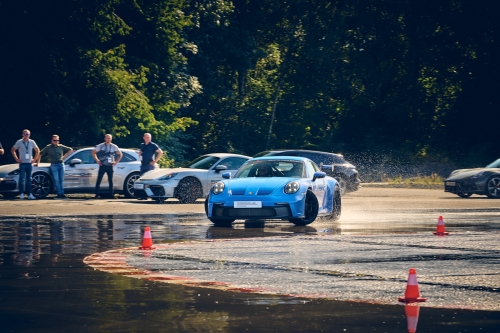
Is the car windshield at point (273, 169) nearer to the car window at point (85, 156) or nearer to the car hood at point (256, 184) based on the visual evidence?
the car hood at point (256, 184)

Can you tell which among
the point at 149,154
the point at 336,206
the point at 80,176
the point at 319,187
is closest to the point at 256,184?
the point at 319,187

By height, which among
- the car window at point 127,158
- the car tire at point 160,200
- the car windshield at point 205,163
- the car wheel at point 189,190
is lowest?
the car tire at point 160,200

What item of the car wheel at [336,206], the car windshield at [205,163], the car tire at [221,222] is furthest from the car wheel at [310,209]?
the car windshield at [205,163]

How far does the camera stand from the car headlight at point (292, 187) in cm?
2088

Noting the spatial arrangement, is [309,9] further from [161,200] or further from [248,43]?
[161,200]

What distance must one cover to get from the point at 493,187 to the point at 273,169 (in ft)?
47.6

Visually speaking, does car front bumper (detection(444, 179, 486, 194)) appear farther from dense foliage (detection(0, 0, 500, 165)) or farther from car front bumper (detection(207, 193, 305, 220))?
Result: car front bumper (detection(207, 193, 305, 220))

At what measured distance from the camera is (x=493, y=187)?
34938mm

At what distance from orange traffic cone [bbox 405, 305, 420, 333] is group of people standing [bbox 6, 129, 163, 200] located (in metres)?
21.5

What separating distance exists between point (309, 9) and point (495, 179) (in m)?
30.3

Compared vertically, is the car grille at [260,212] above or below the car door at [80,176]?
below

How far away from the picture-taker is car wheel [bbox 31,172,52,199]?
3172cm

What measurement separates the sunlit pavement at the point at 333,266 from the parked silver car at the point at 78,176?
14.6 metres

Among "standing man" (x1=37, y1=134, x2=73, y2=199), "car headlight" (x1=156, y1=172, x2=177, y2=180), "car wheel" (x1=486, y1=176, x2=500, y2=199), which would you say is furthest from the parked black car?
"standing man" (x1=37, y1=134, x2=73, y2=199)
